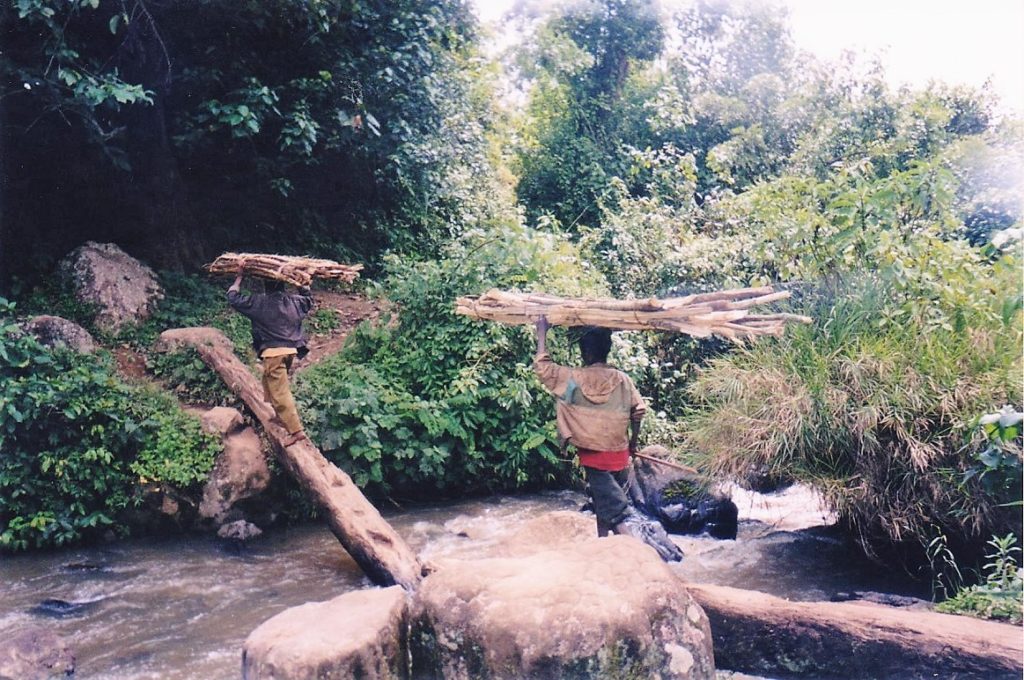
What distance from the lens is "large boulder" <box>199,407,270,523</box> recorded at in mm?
7438

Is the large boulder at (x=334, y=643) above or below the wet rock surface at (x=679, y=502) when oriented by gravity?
above

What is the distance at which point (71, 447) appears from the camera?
7.22 metres

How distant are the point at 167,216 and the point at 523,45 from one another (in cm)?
860

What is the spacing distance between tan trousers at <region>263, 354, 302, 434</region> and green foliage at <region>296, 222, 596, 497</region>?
71 cm

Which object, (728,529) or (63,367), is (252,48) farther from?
(728,529)

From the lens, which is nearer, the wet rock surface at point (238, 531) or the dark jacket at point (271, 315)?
the dark jacket at point (271, 315)

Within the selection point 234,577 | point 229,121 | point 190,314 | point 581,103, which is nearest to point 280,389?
point 234,577

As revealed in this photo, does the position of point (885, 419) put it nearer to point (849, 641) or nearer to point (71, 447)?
point (849, 641)

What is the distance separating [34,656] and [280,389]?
110 inches

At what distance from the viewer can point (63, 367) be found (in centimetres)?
761

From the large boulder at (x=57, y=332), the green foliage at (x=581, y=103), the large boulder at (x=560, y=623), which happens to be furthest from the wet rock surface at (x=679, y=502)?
the green foliage at (x=581, y=103)

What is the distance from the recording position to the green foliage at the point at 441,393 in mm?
8141

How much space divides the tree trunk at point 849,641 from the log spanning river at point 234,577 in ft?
5.17

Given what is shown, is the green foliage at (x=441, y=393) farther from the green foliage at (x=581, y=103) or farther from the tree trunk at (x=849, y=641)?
the green foliage at (x=581, y=103)
